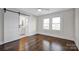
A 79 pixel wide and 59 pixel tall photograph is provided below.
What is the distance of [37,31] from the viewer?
126 centimetres

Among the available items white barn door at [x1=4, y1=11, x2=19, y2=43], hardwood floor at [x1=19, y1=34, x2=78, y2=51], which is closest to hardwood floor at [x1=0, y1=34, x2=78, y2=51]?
hardwood floor at [x1=19, y1=34, x2=78, y2=51]

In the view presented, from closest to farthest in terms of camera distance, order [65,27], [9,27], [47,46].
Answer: [65,27]
[9,27]
[47,46]

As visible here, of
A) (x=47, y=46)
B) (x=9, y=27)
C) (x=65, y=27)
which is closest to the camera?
(x=65, y=27)

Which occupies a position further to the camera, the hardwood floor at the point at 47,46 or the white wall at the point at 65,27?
the hardwood floor at the point at 47,46

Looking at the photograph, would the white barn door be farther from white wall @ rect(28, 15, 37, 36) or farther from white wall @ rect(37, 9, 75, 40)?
white wall @ rect(37, 9, 75, 40)

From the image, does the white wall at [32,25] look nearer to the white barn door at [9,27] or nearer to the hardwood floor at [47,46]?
the hardwood floor at [47,46]

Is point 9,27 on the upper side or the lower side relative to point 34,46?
upper

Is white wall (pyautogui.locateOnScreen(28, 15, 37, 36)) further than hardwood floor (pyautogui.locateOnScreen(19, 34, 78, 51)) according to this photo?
No

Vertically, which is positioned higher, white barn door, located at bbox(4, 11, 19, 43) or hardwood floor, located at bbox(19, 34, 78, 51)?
white barn door, located at bbox(4, 11, 19, 43)

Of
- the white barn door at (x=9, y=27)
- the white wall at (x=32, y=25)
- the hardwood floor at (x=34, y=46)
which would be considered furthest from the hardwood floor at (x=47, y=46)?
the white barn door at (x=9, y=27)

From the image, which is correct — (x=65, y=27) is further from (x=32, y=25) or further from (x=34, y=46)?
(x=34, y=46)

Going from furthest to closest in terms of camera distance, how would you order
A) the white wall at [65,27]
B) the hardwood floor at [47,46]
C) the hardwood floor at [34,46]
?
1. the hardwood floor at [47,46]
2. the hardwood floor at [34,46]
3. the white wall at [65,27]

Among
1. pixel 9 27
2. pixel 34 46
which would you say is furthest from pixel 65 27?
pixel 9 27
